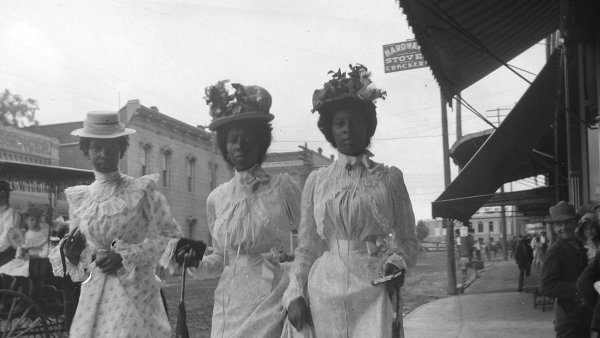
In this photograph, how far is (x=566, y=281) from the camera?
5.84 m

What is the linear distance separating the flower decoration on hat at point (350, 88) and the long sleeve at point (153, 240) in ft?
4.17

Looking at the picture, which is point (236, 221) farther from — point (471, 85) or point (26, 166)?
point (471, 85)

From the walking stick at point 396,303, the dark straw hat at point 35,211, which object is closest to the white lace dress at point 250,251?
the walking stick at point 396,303

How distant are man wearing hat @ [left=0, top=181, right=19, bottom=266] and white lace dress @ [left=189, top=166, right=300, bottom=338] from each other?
18.0 feet

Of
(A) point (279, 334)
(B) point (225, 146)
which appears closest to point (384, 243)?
(A) point (279, 334)

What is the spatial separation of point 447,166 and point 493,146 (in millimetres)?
8708

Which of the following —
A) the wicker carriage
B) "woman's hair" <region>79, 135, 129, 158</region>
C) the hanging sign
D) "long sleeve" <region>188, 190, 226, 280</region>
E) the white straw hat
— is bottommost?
the wicker carriage

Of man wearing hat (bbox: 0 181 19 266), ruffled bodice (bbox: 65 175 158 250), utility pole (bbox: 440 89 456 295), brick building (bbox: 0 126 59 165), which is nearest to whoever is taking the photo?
ruffled bodice (bbox: 65 175 158 250)

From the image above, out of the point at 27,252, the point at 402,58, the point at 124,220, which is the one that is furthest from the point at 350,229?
the point at 402,58

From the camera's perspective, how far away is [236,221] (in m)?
4.08

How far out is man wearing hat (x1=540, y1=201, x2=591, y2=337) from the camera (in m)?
5.71

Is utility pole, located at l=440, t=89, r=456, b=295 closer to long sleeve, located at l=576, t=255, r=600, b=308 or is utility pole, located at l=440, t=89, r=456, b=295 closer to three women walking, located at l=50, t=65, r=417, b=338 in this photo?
long sleeve, located at l=576, t=255, r=600, b=308

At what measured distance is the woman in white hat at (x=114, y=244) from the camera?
4.12 m

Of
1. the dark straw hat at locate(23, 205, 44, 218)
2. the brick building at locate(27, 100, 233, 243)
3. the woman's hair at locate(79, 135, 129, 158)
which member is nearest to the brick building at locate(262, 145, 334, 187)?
the brick building at locate(27, 100, 233, 243)
